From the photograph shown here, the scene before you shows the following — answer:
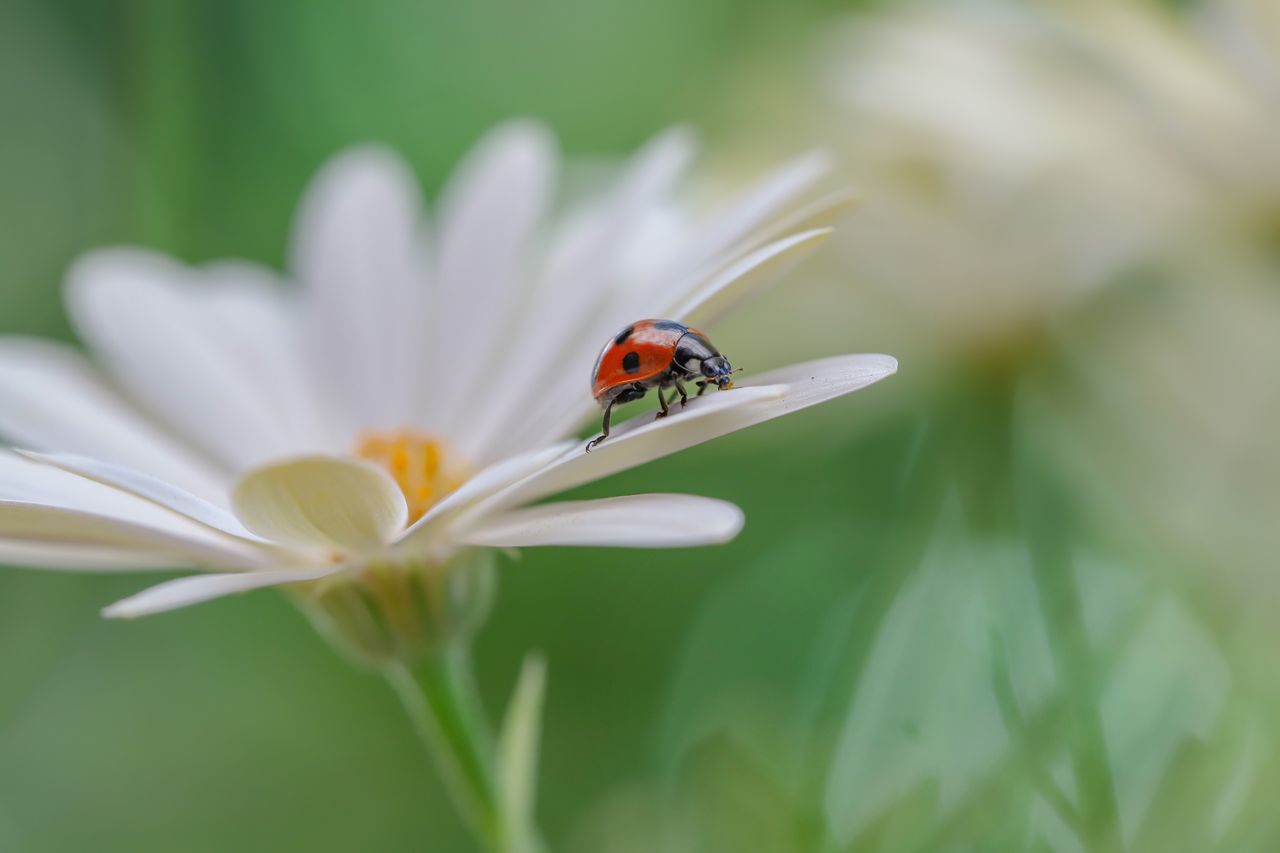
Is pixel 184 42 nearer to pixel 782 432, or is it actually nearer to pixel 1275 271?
pixel 782 432

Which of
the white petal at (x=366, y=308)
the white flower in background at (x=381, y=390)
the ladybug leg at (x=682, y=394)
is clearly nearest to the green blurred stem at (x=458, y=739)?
the white flower in background at (x=381, y=390)

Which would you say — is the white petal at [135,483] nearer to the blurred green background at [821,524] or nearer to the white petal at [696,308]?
the white petal at [696,308]

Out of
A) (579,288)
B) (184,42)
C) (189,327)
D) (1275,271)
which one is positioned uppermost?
(184,42)

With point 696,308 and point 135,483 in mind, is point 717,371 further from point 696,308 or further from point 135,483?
point 135,483

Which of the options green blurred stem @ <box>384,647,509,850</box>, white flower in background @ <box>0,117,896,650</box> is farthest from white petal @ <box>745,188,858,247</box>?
green blurred stem @ <box>384,647,509,850</box>

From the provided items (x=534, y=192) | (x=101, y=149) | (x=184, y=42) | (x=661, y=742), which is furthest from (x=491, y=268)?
(x=101, y=149)

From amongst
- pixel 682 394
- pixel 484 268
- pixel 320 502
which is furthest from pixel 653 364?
pixel 484 268
